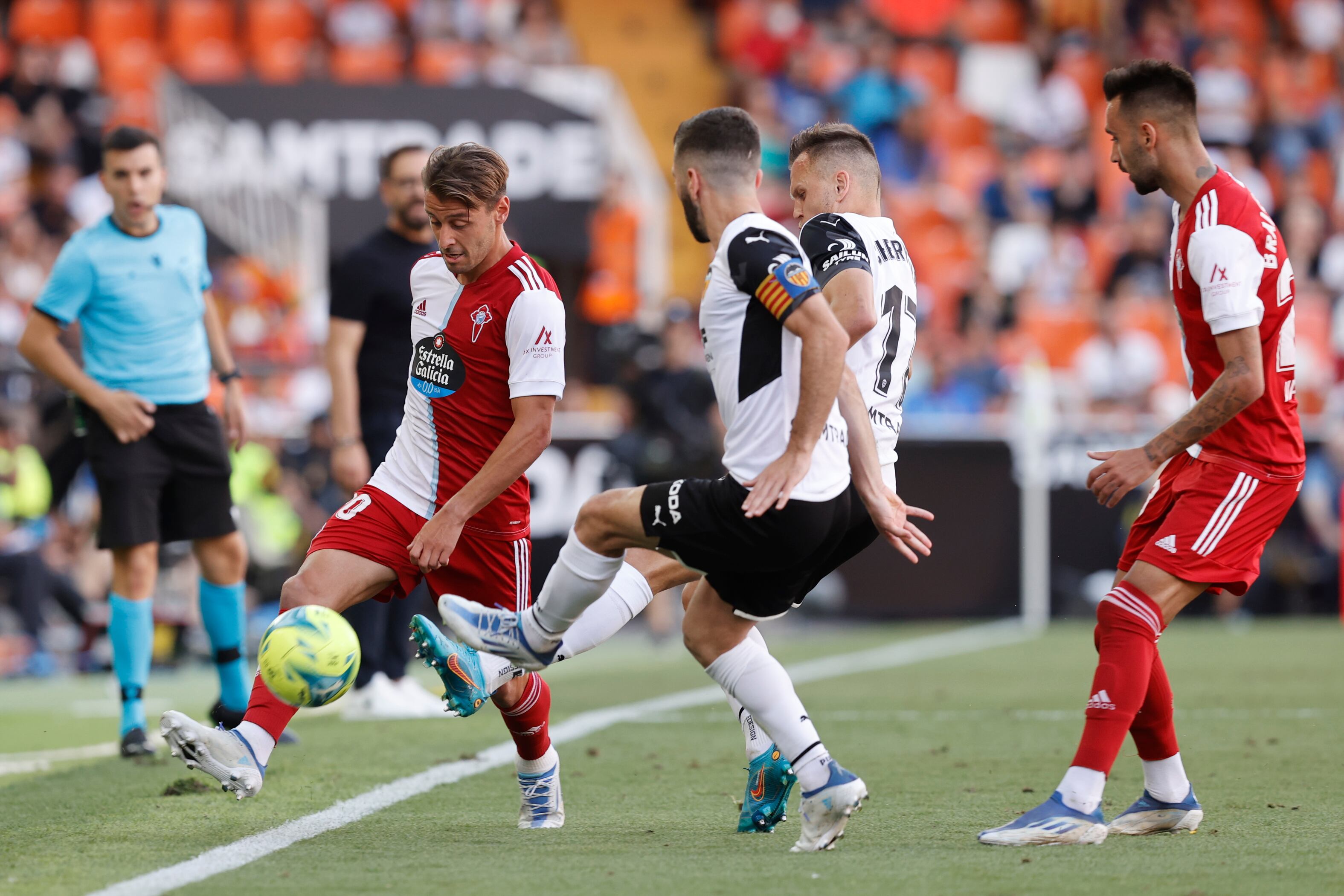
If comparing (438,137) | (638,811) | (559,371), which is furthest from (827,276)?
(438,137)

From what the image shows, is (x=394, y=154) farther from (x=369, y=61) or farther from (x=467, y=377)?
(x=369, y=61)

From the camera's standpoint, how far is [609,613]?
4.93m

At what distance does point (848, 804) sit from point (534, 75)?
47.8 feet

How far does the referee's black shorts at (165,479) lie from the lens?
7.36m

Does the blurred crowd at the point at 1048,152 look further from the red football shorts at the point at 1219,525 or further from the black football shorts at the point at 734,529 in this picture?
the black football shorts at the point at 734,529

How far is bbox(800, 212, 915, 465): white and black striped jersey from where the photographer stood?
508 cm

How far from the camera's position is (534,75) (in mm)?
18109

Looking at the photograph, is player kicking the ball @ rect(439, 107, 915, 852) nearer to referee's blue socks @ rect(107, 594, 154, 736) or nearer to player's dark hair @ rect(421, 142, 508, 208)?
player's dark hair @ rect(421, 142, 508, 208)

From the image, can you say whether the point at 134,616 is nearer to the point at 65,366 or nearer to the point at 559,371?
the point at 65,366

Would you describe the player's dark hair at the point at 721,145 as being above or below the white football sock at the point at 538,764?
above

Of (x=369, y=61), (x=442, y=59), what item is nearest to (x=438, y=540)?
(x=442, y=59)

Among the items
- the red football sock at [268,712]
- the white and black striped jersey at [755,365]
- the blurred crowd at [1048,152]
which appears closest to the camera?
the white and black striped jersey at [755,365]

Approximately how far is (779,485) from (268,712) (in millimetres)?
1751

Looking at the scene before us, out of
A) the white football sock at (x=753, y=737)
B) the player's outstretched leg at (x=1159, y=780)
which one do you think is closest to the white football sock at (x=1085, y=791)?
the player's outstretched leg at (x=1159, y=780)
